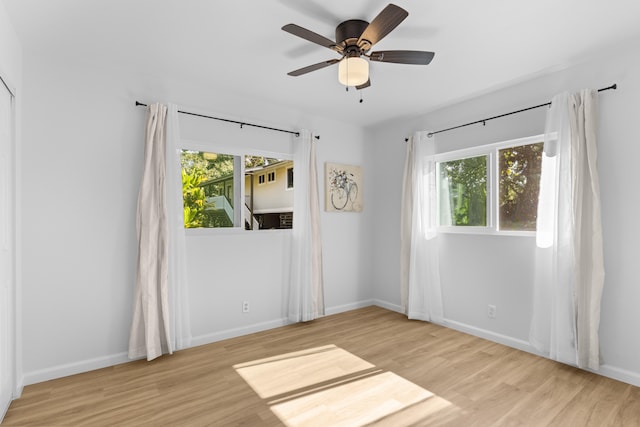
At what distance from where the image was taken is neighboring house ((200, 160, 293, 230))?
3516 mm

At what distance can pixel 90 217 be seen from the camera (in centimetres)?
276

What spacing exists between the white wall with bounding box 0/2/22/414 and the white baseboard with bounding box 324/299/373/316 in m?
2.96

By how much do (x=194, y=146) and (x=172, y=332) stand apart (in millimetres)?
1759

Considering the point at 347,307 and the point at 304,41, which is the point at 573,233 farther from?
the point at 347,307

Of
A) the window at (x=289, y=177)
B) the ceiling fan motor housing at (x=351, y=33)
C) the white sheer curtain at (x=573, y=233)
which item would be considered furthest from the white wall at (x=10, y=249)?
the white sheer curtain at (x=573, y=233)

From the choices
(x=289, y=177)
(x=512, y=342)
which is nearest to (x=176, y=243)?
(x=289, y=177)

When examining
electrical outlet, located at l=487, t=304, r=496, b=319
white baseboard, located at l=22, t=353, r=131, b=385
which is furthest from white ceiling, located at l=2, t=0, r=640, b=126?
white baseboard, located at l=22, t=353, r=131, b=385

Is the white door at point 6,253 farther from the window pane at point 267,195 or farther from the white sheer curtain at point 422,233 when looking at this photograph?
the white sheer curtain at point 422,233

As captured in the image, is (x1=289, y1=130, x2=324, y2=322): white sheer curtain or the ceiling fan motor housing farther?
(x1=289, y1=130, x2=324, y2=322): white sheer curtain

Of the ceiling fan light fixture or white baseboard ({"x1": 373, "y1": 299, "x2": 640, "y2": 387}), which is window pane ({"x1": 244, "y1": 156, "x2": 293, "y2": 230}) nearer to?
the ceiling fan light fixture

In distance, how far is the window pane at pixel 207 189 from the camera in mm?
3305

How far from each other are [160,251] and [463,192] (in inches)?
125

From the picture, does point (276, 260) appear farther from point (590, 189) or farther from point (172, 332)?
point (590, 189)

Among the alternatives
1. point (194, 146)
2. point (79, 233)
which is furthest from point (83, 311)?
point (194, 146)
